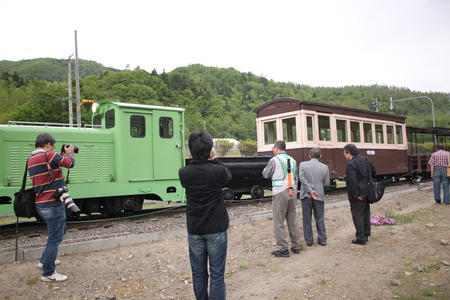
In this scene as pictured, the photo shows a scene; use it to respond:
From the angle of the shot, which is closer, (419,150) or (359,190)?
(359,190)

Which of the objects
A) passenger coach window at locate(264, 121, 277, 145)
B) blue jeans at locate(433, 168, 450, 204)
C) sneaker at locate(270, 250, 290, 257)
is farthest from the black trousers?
passenger coach window at locate(264, 121, 277, 145)

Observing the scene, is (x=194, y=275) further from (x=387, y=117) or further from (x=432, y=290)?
(x=387, y=117)

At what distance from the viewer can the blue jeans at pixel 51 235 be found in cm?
435

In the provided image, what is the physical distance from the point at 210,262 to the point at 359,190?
12.7ft

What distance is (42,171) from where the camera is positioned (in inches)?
174

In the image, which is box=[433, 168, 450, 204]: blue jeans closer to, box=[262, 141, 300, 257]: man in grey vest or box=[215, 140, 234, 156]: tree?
box=[262, 141, 300, 257]: man in grey vest

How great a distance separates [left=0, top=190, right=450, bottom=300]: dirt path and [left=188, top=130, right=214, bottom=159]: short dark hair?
1.91 metres

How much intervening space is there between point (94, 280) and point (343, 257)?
3.80m

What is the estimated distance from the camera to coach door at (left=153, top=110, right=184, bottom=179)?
870 centimetres

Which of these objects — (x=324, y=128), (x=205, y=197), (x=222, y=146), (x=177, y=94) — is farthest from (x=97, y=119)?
(x=177, y=94)

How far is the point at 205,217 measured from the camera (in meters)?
3.18

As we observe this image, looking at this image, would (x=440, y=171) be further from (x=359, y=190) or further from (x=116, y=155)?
(x=116, y=155)

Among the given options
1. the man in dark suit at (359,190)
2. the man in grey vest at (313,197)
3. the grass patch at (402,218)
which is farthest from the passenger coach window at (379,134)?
the man in grey vest at (313,197)

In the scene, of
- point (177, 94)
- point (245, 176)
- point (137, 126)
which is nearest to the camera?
point (137, 126)
